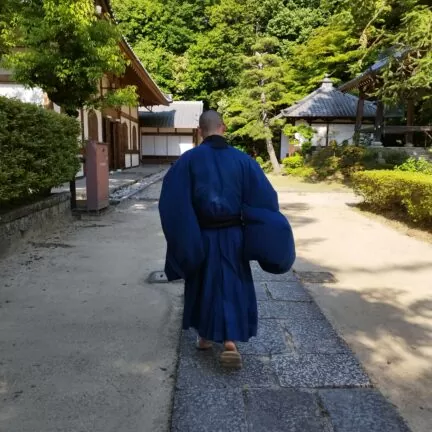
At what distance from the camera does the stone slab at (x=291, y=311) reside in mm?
3418

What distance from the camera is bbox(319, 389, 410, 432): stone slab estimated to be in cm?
204

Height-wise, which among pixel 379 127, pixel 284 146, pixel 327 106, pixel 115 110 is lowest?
pixel 284 146

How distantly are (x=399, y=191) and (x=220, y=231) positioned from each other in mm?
6081

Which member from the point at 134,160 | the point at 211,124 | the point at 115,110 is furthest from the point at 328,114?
the point at 211,124

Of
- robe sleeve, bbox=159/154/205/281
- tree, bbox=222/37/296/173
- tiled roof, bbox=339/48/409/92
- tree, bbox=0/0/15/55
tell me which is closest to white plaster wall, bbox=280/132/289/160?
tree, bbox=222/37/296/173

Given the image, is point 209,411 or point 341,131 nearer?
point 209,411

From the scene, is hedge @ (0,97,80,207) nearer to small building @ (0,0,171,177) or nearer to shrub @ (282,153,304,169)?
small building @ (0,0,171,177)

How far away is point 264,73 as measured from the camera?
814 inches

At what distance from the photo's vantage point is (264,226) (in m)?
2.45

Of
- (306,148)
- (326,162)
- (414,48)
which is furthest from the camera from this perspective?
(306,148)

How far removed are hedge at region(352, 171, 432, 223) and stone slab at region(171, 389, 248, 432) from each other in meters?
5.38

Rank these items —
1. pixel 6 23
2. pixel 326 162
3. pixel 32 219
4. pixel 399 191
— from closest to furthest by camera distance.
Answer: pixel 32 219 → pixel 399 191 → pixel 6 23 → pixel 326 162

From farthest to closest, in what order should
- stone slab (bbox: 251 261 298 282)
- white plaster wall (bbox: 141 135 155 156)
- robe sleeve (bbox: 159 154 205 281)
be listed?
white plaster wall (bbox: 141 135 155 156)
stone slab (bbox: 251 261 298 282)
robe sleeve (bbox: 159 154 205 281)

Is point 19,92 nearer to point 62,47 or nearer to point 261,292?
point 62,47
